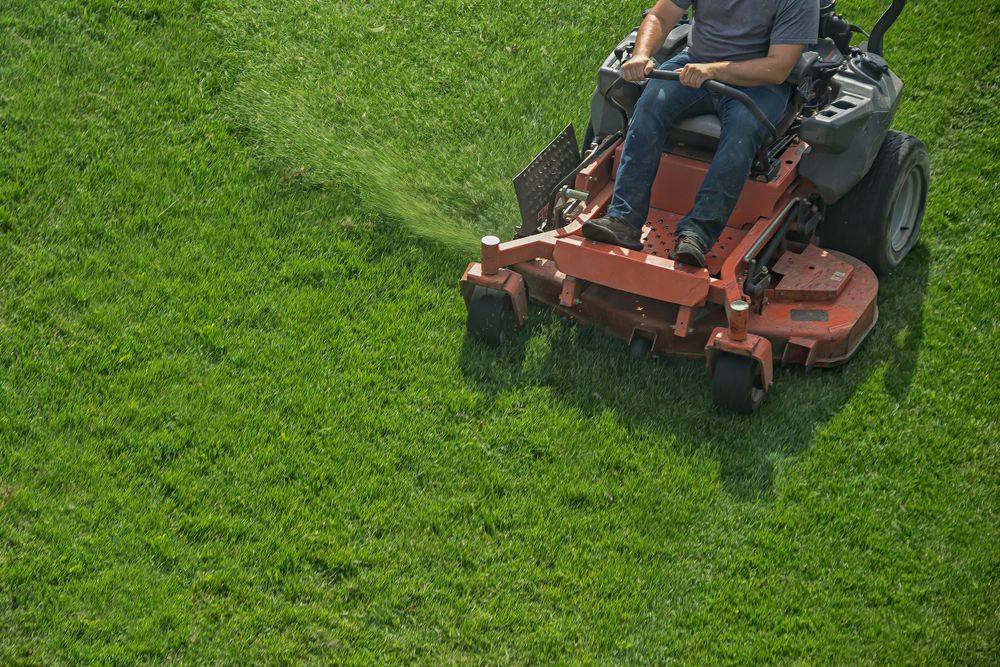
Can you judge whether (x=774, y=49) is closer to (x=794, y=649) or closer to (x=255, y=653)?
(x=794, y=649)

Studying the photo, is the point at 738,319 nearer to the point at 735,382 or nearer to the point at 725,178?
the point at 735,382

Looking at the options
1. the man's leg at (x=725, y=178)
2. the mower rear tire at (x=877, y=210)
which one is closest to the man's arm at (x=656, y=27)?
the man's leg at (x=725, y=178)

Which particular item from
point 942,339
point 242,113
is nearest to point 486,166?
point 242,113

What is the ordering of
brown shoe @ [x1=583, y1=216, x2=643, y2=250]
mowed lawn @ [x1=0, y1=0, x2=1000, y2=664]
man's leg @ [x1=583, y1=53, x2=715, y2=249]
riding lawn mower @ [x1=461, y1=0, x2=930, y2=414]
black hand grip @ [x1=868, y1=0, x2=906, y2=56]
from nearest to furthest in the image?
mowed lawn @ [x1=0, y1=0, x2=1000, y2=664]
riding lawn mower @ [x1=461, y1=0, x2=930, y2=414]
brown shoe @ [x1=583, y1=216, x2=643, y2=250]
man's leg @ [x1=583, y1=53, x2=715, y2=249]
black hand grip @ [x1=868, y1=0, x2=906, y2=56]

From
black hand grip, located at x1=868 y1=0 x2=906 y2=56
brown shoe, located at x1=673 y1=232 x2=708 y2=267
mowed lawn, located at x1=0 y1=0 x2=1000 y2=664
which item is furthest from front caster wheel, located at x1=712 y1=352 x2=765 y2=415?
black hand grip, located at x1=868 y1=0 x2=906 y2=56

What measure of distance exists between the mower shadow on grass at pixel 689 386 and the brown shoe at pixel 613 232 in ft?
1.83

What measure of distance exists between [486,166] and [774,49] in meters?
2.28

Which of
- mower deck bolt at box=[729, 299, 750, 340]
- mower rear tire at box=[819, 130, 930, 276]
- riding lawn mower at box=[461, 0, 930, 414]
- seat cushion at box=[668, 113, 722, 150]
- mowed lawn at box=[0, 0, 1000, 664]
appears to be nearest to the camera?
mowed lawn at box=[0, 0, 1000, 664]

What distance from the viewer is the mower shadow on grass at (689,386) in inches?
239

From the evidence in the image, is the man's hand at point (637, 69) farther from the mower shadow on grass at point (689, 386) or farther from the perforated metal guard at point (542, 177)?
the mower shadow on grass at point (689, 386)

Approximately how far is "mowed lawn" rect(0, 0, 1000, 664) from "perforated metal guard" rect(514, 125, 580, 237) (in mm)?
553

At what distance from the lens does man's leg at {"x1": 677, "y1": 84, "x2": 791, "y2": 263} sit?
6.24m

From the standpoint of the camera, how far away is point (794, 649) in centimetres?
514

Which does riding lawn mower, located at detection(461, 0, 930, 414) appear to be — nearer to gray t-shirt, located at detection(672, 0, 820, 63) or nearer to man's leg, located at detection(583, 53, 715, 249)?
man's leg, located at detection(583, 53, 715, 249)
